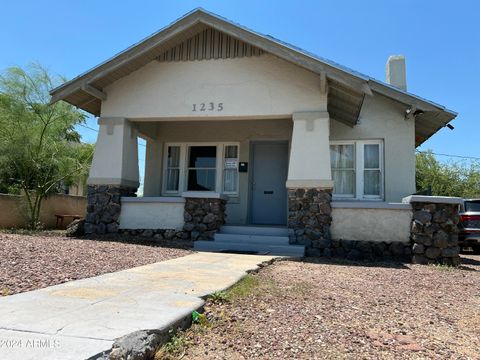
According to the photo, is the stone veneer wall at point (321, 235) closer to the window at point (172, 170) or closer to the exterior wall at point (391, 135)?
the exterior wall at point (391, 135)

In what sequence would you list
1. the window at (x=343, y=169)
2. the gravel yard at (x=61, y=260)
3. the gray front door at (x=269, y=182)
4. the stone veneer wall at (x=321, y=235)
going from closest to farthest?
the gravel yard at (x=61, y=260)
the stone veneer wall at (x=321, y=235)
the window at (x=343, y=169)
the gray front door at (x=269, y=182)

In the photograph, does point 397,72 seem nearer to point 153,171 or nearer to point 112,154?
point 153,171

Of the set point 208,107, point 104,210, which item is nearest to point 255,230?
point 208,107

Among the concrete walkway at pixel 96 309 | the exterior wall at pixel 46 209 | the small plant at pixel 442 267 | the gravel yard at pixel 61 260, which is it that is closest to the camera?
the concrete walkway at pixel 96 309

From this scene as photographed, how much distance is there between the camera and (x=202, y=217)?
401 inches

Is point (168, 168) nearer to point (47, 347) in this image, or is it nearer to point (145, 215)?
point (145, 215)

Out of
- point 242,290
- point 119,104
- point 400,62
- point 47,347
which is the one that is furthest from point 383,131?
point 47,347

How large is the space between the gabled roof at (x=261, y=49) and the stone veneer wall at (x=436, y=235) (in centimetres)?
294

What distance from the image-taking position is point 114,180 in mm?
Result: 10641

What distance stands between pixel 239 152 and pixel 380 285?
732cm

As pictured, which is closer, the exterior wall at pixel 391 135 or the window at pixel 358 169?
the exterior wall at pixel 391 135

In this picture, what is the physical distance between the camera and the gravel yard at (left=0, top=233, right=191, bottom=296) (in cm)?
483

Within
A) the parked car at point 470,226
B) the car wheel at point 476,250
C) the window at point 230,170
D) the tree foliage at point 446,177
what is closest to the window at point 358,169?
the window at point 230,170

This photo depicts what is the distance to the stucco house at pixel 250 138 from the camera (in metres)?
9.46
